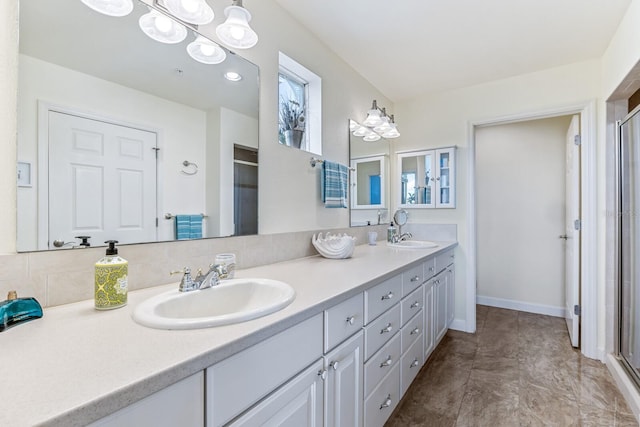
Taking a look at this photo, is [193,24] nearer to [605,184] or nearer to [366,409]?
[366,409]

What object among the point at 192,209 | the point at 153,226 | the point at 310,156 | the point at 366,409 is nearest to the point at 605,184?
the point at 310,156

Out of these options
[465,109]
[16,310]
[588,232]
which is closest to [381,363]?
[16,310]

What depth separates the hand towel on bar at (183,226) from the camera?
4.09 ft

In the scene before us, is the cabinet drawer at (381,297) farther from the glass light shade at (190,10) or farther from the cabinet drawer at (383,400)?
the glass light shade at (190,10)

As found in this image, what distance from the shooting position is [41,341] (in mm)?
677

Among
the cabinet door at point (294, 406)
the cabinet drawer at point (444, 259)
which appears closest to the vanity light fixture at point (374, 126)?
the cabinet drawer at point (444, 259)

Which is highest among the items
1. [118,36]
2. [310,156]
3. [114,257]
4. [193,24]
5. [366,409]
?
[193,24]

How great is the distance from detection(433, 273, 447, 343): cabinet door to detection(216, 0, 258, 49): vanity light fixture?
1955 mm

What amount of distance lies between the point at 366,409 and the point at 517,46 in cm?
256

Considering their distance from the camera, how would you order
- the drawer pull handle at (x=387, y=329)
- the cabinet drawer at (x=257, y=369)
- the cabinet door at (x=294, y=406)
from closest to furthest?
1. the cabinet drawer at (x=257, y=369)
2. the cabinet door at (x=294, y=406)
3. the drawer pull handle at (x=387, y=329)

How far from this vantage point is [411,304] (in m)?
1.84

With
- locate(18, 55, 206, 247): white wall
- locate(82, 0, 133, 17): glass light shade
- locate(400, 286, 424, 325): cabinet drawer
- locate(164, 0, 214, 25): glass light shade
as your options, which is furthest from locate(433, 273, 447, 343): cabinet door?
locate(82, 0, 133, 17): glass light shade

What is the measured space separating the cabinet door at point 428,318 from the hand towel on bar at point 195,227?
1.52m

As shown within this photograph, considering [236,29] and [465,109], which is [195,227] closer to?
[236,29]
